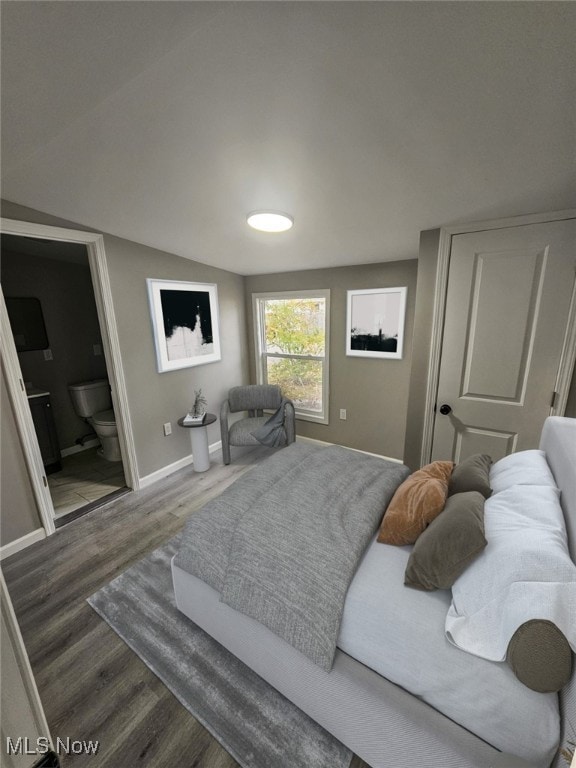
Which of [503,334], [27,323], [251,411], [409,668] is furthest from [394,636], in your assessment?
[27,323]

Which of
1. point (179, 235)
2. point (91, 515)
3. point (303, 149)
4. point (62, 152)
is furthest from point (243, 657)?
point (179, 235)

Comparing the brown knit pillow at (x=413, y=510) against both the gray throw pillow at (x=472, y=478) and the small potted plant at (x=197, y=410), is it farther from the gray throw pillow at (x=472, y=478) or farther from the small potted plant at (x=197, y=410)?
the small potted plant at (x=197, y=410)

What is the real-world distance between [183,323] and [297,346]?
131 centimetres

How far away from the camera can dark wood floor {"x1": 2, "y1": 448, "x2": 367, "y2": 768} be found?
1145 millimetres

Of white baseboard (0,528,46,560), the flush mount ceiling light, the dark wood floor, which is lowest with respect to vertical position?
the dark wood floor

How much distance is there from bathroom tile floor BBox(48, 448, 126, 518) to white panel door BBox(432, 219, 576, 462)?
307 cm

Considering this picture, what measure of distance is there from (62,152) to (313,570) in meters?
2.16

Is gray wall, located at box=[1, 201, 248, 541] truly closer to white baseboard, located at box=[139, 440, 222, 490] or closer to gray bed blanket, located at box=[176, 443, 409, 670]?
white baseboard, located at box=[139, 440, 222, 490]

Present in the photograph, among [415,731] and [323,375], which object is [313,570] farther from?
[323,375]

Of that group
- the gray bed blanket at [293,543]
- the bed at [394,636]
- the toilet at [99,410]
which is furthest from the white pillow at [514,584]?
the toilet at [99,410]

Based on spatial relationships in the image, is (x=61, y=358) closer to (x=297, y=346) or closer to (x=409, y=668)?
(x=297, y=346)

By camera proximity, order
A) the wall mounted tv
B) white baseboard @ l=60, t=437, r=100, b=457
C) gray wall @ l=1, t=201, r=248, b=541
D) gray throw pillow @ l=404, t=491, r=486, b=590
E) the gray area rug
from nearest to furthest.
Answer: gray throw pillow @ l=404, t=491, r=486, b=590
the gray area rug
gray wall @ l=1, t=201, r=248, b=541
the wall mounted tv
white baseboard @ l=60, t=437, r=100, b=457

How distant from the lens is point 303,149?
4.44 feet

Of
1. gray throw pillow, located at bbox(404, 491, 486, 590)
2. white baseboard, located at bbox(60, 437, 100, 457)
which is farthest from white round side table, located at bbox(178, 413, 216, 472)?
gray throw pillow, located at bbox(404, 491, 486, 590)
